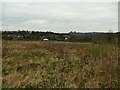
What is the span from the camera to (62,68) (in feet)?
37.5

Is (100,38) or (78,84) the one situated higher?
(100,38)

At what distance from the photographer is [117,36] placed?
13.6m

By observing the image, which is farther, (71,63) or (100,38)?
(100,38)

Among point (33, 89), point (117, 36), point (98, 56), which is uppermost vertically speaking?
point (117, 36)

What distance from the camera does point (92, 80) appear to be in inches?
388

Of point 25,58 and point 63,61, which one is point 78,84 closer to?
point 63,61

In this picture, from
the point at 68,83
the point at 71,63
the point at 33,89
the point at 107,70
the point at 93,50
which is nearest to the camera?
the point at 33,89

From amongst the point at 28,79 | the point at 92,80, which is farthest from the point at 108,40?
the point at 28,79

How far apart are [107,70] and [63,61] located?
99.1 inches

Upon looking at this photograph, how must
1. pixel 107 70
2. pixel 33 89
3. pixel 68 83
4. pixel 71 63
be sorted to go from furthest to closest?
pixel 71 63 → pixel 107 70 → pixel 68 83 → pixel 33 89

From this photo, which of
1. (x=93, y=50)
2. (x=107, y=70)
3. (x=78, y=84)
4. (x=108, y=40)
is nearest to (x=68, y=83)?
(x=78, y=84)

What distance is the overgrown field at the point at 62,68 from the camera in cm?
949

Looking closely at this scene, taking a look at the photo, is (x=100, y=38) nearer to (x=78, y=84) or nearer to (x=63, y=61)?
(x=63, y=61)

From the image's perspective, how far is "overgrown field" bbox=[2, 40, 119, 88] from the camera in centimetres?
949
